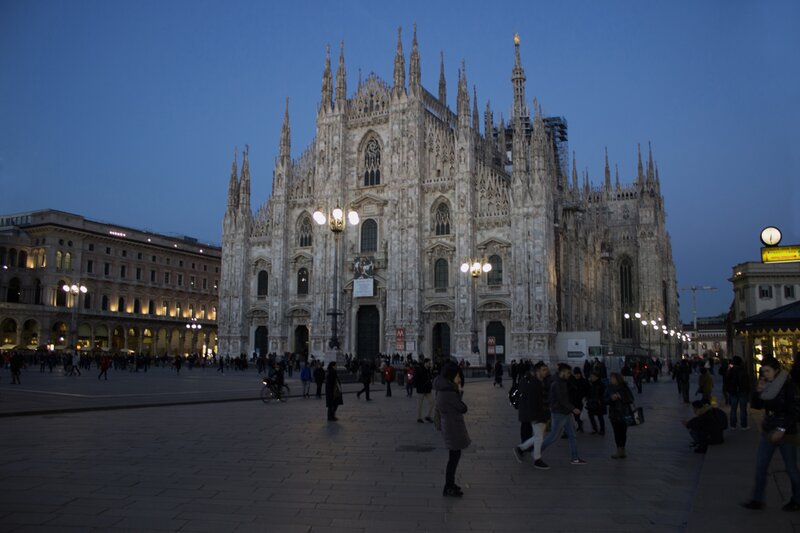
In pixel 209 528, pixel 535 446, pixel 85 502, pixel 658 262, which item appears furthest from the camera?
pixel 658 262

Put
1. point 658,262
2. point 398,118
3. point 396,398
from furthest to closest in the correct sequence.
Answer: point 658,262 → point 398,118 → point 396,398

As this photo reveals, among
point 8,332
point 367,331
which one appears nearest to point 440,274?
point 367,331

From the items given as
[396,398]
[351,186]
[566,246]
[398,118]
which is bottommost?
[396,398]

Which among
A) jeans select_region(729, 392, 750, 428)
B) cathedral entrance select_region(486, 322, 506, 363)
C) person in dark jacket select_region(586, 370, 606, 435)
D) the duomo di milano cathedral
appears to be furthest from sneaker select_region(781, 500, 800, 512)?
cathedral entrance select_region(486, 322, 506, 363)

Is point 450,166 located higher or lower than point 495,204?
higher

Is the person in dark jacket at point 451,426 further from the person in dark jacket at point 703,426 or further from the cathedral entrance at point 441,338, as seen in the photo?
the cathedral entrance at point 441,338

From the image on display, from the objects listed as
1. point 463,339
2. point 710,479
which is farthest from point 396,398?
point 463,339

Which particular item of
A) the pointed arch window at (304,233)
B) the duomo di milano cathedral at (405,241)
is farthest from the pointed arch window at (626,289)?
the pointed arch window at (304,233)

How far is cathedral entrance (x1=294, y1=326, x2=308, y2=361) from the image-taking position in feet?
190

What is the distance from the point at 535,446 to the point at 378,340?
44663 mm

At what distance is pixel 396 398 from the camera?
85.0 feet

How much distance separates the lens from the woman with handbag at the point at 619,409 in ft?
37.3

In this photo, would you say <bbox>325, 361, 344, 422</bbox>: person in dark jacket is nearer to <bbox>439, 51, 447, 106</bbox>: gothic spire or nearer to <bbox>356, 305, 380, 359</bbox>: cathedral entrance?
<bbox>356, 305, 380, 359</bbox>: cathedral entrance

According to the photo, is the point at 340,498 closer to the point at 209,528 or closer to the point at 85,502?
the point at 209,528
